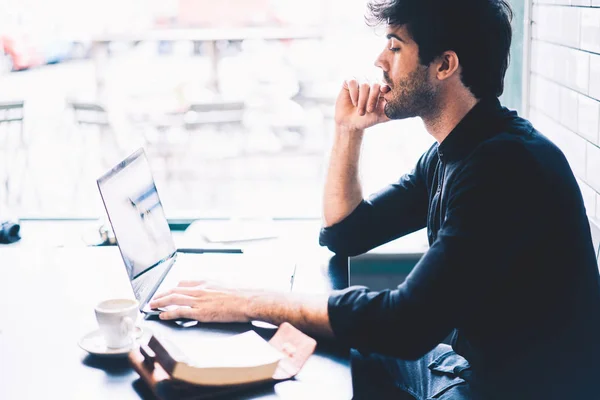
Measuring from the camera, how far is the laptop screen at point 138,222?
138cm

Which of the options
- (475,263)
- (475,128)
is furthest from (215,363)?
(475,128)

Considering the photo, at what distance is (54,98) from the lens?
8.17 ft

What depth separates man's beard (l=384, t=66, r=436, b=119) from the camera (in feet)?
4.82

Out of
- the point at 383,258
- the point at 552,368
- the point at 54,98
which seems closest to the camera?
the point at 552,368

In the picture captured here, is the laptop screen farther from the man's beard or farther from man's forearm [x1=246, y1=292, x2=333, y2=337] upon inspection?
the man's beard

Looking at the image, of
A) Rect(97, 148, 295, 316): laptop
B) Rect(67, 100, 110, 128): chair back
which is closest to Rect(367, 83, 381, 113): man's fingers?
Rect(97, 148, 295, 316): laptop

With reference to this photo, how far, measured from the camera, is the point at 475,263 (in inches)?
47.1

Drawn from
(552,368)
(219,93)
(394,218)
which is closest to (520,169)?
(552,368)

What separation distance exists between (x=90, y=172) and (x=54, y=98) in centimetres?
28

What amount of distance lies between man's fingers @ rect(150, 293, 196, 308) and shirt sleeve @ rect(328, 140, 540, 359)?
0.88 ft

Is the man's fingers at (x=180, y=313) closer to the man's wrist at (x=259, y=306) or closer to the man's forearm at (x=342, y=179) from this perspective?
the man's wrist at (x=259, y=306)

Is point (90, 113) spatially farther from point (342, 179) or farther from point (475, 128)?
point (475, 128)

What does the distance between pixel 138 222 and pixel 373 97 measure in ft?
2.06

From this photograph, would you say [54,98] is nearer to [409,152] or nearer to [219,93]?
[219,93]
